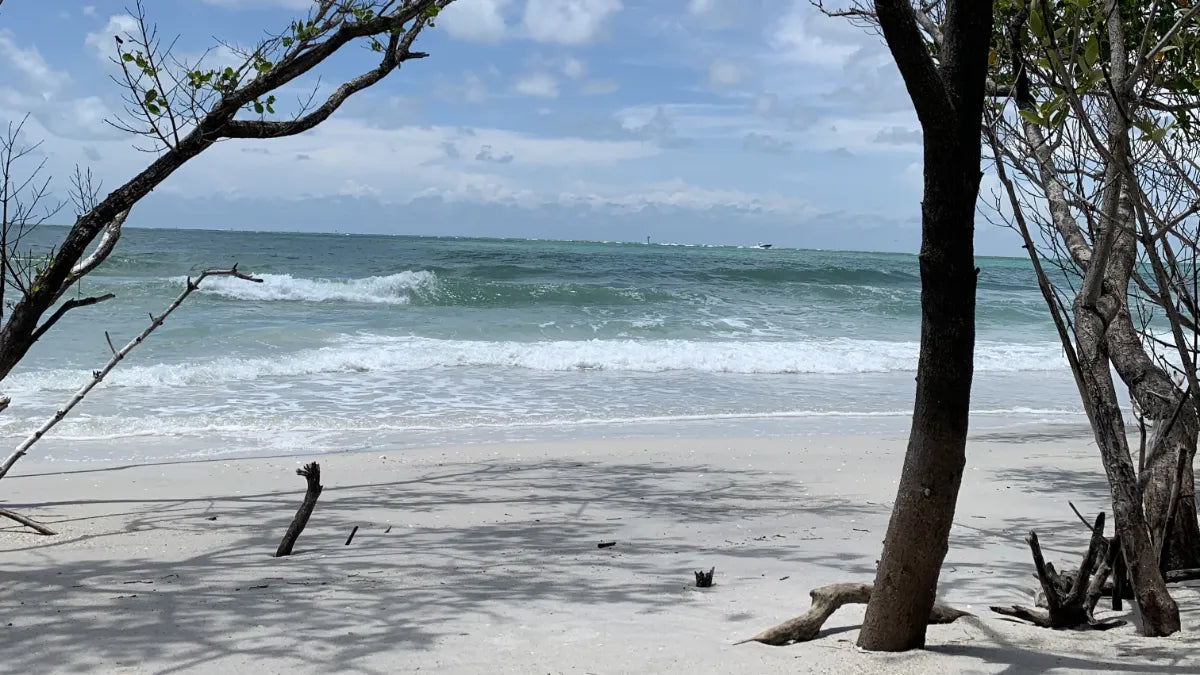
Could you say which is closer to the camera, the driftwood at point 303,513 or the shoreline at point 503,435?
the driftwood at point 303,513

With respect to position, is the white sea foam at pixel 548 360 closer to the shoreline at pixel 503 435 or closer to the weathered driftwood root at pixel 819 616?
the shoreline at pixel 503 435

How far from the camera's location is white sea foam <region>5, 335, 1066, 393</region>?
13.9 m

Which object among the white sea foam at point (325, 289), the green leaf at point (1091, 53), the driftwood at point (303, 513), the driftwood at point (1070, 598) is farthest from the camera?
the white sea foam at point (325, 289)

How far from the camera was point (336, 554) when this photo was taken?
534 cm

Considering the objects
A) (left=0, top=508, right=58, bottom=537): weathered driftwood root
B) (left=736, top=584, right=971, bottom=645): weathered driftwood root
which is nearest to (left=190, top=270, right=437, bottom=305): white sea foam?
(left=0, top=508, right=58, bottom=537): weathered driftwood root

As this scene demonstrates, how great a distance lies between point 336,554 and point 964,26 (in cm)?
404

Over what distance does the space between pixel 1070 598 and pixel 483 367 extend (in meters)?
12.9

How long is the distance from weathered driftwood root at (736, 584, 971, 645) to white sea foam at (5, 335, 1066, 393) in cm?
1144

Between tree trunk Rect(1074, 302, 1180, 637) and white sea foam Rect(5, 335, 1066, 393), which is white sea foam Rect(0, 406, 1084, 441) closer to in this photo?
white sea foam Rect(5, 335, 1066, 393)

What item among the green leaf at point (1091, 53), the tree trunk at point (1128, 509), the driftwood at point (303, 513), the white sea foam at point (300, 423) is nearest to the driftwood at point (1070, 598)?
the tree trunk at point (1128, 509)

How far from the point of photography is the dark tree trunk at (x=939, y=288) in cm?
282

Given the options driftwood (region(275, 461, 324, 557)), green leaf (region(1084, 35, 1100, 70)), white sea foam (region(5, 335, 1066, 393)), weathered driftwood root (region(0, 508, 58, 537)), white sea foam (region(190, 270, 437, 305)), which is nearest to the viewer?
green leaf (region(1084, 35, 1100, 70))

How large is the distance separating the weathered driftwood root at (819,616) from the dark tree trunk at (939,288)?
1.46 feet

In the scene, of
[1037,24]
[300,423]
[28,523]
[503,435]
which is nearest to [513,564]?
[28,523]
